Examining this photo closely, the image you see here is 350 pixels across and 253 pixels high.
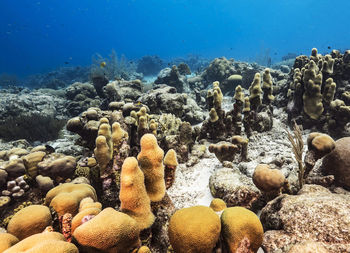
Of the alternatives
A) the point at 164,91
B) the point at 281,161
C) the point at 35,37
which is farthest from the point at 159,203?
the point at 35,37

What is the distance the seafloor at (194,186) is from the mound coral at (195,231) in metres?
0.01

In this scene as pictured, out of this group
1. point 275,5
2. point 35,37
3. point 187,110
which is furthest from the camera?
point 275,5

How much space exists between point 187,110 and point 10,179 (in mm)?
6385

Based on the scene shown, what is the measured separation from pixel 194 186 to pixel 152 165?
2097mm

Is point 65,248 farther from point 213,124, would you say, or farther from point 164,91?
point 164,91

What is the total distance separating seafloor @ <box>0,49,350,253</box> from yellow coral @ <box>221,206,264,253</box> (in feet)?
0.03

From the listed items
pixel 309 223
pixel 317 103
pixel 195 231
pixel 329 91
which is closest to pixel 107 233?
pixel 195 231

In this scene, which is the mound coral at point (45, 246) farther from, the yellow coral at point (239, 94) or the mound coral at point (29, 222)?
the yellow coral at point (239, 94)

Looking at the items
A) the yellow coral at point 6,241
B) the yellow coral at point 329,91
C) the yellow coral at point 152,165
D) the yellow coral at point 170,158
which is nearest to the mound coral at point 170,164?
the yellow coral at point 170,158

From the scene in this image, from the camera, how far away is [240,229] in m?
1.83

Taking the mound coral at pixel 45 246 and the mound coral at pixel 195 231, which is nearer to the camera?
the mound coral at pixel 45 246

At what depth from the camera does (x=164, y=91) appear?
8.20 meters

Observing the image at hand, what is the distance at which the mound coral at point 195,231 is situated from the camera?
1672mm

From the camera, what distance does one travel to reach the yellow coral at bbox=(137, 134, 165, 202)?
2.23 m
